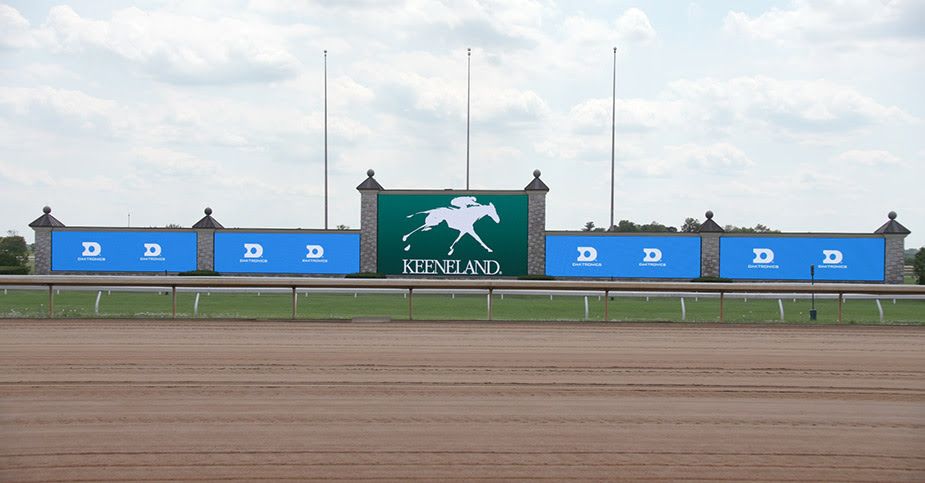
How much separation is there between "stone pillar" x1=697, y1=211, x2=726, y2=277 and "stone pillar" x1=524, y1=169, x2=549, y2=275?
5.81m

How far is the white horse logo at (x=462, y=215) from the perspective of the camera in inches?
1377

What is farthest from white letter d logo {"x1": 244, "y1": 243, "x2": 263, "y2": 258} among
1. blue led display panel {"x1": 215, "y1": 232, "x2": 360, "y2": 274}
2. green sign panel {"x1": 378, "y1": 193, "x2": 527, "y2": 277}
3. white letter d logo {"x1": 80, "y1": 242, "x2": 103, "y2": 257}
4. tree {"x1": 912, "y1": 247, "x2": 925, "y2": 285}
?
tree {"x1": 912, "y1": 247, "x2": 925, "y2": 285}

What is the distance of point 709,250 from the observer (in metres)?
34.8

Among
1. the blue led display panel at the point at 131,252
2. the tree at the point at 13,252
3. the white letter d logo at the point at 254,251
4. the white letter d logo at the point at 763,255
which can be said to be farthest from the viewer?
the tree at the point at 13,252

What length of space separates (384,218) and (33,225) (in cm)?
1395

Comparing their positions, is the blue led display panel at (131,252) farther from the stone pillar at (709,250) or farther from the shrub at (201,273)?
the stone pillar at (709,250)

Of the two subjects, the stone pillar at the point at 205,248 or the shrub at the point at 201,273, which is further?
the stone pillar at the point at 205,248

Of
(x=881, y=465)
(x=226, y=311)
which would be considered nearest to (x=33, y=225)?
(x=226, y=311)

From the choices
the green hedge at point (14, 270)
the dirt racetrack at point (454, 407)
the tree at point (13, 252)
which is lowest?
the dirt racetrack at point (454, 407)

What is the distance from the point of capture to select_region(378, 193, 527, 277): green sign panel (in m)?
35.0

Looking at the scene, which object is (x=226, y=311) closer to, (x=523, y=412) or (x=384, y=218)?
(x=523, y=412)

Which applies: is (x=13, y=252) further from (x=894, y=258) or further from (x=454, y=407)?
(x=454, y=407)

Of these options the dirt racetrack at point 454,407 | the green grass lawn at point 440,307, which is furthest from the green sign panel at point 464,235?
the dirt racetrack at point 454,407

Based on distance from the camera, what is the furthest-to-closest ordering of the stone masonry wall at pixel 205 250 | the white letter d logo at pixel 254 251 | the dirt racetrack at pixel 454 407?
the stone masonry wall at pixel 205 250 → the white letter d logo at pixel 254 251 → the dirt racetrack at pixel 454 407
